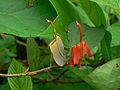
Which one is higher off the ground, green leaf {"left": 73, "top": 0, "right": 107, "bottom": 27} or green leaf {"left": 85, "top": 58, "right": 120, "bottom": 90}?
green leaf {"left": 73, "top": 0, "right": 107, "bottom": 27}

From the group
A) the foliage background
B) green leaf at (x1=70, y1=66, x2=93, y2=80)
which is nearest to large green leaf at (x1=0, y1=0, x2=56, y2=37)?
the foliage background

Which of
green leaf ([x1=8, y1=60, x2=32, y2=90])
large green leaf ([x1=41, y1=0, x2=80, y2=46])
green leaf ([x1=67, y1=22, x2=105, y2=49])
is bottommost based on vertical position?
green leaf ([x1=8, y1=60, x2=32, y2=90])

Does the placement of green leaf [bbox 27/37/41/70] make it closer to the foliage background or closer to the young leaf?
the foliage background

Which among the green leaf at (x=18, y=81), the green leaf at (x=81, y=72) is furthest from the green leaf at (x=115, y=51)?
the green leaf at (x=18, y=81)

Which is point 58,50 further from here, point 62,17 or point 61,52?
point 62,17

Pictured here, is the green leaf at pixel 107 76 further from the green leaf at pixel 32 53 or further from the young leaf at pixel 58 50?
the green leaf at pixel 32 53

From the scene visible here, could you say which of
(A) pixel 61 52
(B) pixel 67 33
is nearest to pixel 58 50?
(A) pixel 61 52

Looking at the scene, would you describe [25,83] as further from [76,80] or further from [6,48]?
[6,48]
